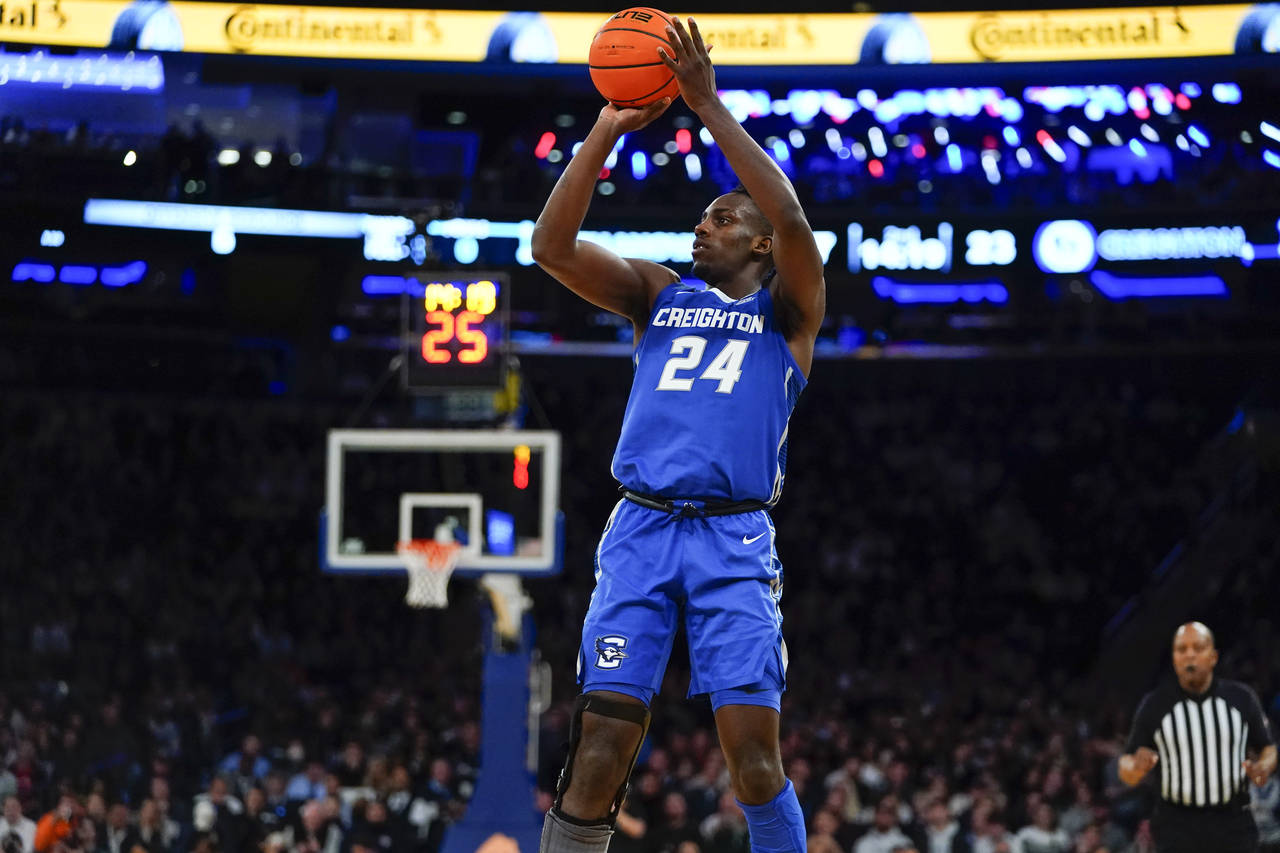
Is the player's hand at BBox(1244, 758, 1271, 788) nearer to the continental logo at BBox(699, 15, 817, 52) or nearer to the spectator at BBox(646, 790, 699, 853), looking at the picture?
the spectator at BBox(646, 790, 699, 853)

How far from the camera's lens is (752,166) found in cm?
465

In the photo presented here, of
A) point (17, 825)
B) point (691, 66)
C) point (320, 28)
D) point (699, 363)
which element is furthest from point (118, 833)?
point (320, 28)

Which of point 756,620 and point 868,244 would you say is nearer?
point 756,620

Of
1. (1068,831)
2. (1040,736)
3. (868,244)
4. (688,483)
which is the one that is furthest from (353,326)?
(688,483)

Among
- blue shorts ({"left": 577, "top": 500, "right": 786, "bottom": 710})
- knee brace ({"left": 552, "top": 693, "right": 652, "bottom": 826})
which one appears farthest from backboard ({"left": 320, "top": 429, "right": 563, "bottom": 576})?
knee brace ({"left": 552, "top": 693, "right": 652, "bottom": 826})

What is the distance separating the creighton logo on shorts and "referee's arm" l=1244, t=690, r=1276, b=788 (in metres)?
4.23

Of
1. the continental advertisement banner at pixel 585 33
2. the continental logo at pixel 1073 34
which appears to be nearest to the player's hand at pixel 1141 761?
the continental advertisement banner at pixel 585 33

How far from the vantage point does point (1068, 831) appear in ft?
44.8

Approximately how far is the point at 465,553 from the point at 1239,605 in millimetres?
12064

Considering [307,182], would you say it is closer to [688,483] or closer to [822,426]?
[822,426]

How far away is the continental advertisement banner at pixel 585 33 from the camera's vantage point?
72.7ft

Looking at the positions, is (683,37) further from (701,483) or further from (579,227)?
(701,483)

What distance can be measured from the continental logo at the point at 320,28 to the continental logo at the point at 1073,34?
26.4 feet

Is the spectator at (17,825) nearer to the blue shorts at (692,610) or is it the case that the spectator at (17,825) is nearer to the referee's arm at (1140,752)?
the referee's arm at (1140,752)
